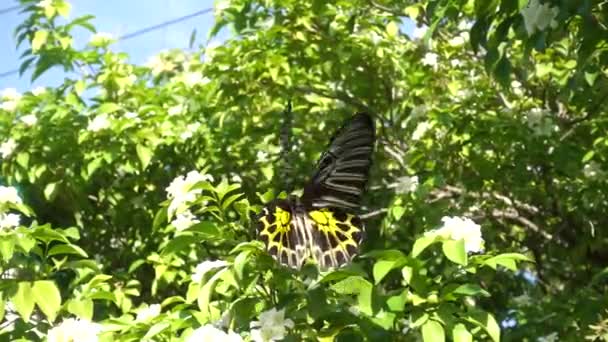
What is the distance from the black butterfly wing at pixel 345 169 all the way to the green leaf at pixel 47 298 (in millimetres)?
638

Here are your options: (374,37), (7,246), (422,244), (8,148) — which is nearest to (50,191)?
(8,148)

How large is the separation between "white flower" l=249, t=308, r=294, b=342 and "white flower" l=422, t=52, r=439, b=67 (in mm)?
2312

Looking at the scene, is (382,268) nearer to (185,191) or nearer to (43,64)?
(185,191)

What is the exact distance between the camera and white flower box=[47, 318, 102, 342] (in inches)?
80.9

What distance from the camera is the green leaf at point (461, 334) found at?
1909mm

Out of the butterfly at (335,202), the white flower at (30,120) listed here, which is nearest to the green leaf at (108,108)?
the white flower at (30,120)

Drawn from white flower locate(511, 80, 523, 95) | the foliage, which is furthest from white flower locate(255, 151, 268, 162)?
white flower locate(511, 80, 523, 95)

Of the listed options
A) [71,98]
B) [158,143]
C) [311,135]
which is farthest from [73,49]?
[311,135]

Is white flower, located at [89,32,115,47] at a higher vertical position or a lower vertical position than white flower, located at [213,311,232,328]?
higher

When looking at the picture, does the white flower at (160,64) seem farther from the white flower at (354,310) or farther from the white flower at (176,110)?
the white flower at (354,310)

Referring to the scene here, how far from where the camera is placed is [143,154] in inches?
143

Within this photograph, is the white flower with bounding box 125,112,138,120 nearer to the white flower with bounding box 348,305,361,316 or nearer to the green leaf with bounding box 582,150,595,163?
the green leaf with bounding box 582,150,595,163

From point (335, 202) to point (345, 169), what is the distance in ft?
0.24

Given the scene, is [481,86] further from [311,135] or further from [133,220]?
[133,220]
